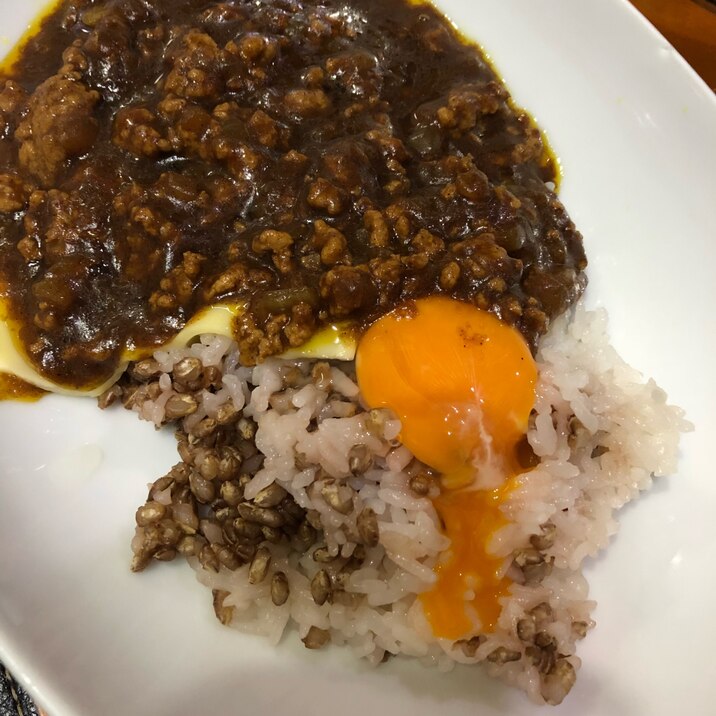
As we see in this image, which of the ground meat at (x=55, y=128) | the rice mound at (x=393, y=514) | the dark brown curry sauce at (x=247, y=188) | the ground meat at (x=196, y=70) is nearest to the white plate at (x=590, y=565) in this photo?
the rice mound at (x=393, y=514)

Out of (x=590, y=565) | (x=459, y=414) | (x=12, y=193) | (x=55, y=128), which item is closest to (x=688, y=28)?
(x=459, y=414)

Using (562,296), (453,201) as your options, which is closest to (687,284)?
(562,296)

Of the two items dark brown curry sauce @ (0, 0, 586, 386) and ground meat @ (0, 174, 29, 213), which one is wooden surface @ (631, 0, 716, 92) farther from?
ground meat @ (0, 174, 29, 213)

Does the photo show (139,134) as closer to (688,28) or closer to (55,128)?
(55,128)

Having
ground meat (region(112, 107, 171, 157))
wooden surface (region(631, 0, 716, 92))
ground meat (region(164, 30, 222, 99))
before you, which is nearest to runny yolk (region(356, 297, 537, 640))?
ground meat (region(112, 107, 171, 157))

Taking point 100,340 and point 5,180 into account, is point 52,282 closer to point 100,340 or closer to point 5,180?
point 100,340

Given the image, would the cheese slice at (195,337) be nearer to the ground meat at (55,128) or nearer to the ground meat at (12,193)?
the ground meat at (12,193)
